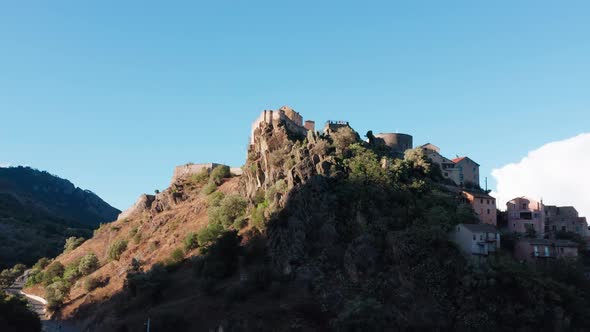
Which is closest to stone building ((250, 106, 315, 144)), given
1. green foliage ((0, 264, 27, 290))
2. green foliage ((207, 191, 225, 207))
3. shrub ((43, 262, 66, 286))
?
green foliage ((207, 191, 225, 207))

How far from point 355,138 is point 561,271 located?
110ft

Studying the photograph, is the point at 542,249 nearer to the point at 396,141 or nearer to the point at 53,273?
the point at 396,141

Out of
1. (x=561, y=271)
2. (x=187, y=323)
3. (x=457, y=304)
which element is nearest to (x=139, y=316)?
(x=187, y=323)

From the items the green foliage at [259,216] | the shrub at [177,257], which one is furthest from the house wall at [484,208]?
the shrub at [177,257]

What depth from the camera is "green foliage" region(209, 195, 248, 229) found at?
81812 millimetres

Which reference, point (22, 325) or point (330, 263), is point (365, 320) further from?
point (22, 325)

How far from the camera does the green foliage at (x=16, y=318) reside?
59888mm

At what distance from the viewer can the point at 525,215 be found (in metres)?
75.6

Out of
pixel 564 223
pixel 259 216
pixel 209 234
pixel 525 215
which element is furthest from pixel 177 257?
pixel 564 223

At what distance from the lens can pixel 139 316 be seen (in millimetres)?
66188

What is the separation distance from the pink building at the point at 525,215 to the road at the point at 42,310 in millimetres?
64317

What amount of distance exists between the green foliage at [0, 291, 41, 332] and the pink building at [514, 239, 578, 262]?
5827 centimetres

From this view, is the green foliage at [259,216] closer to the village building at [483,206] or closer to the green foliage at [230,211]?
the green foliage at [230,211]

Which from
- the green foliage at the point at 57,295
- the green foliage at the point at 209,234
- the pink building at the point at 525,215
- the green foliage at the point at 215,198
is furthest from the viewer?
the green foliage at the point at 215,198
